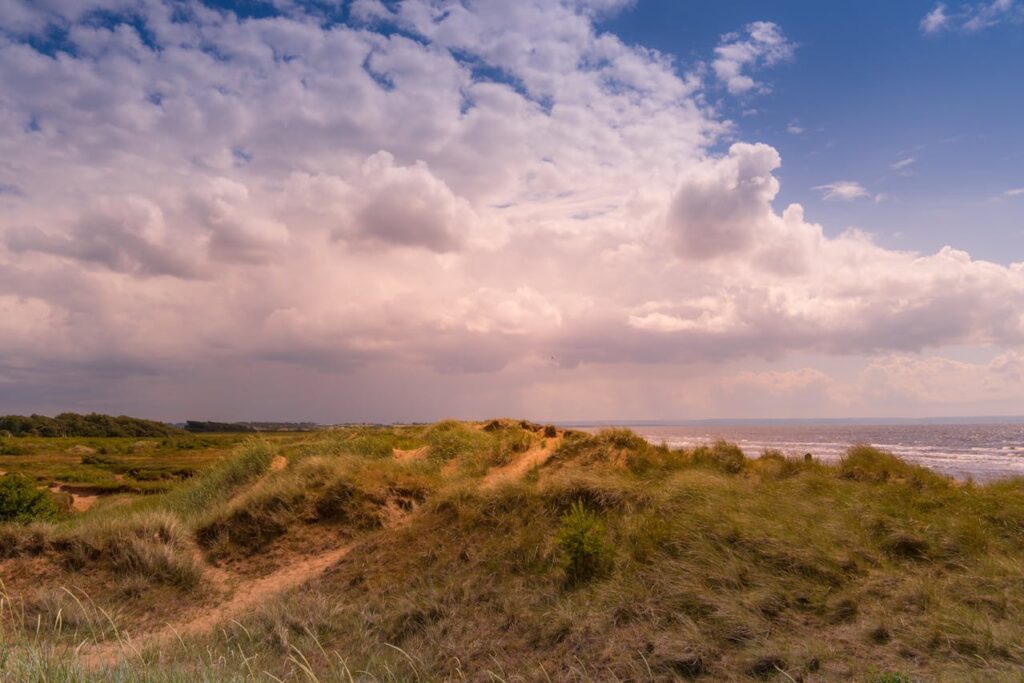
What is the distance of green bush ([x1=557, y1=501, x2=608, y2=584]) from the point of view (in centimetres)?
983

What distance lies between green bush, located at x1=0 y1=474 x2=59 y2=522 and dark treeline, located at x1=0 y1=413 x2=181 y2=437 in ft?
277

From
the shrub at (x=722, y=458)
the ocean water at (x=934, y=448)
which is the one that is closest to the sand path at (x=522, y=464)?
the shrub at (x=722, y=458)

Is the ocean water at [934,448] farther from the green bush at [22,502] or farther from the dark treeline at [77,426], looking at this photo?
the dark treeline at [77,426]

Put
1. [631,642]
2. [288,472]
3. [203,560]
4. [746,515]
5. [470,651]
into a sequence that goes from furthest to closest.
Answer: [288,472]
[203,560]
[746,515]
[470,651]
[631,642]

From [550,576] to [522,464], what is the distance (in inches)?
283

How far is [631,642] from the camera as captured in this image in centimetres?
777

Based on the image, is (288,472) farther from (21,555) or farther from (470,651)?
(470,651)

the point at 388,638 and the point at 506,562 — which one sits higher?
the point at 506,562

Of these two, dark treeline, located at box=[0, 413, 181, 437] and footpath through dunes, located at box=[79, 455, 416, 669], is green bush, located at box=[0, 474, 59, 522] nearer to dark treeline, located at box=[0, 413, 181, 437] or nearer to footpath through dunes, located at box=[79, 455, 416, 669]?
footpath through dunes, located at box=[79, 455, 416, 669]

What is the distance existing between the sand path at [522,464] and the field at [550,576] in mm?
157

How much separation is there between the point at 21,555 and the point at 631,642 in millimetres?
13329

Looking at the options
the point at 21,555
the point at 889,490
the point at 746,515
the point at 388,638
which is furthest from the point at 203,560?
the point at 889,490

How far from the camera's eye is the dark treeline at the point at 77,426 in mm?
91188

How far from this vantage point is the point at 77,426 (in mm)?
97188
